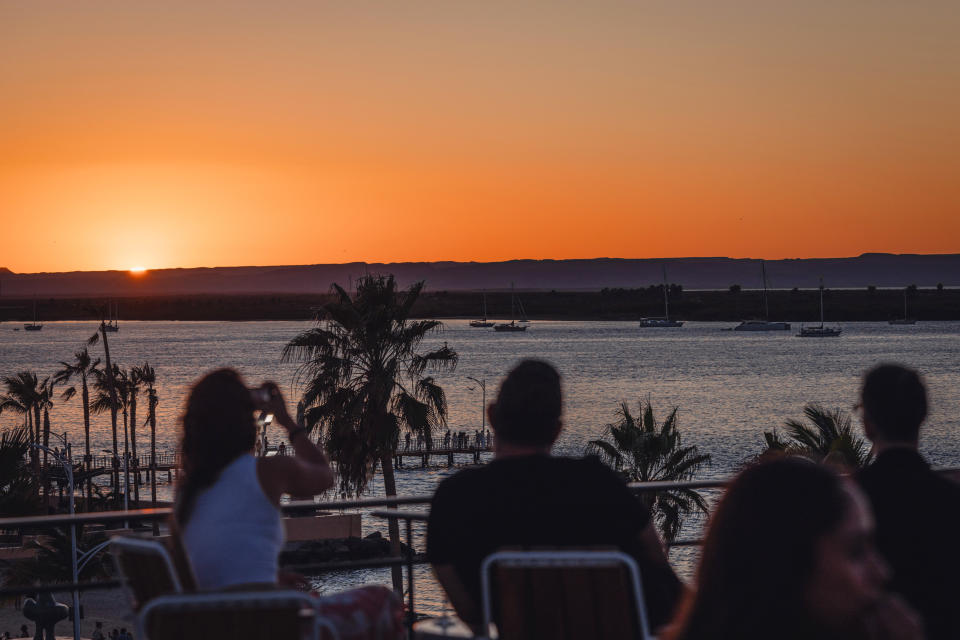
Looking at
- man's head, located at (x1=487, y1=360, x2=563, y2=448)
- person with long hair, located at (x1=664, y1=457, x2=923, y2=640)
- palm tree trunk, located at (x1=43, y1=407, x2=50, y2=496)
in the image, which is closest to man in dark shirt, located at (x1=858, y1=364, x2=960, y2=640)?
man's head, located at (x1=487, y1=360, x2=563, y2=448)

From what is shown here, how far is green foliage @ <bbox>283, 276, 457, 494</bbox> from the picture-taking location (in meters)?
27.8

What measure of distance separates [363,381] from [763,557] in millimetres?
26978

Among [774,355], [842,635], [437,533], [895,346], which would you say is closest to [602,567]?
[437,533]

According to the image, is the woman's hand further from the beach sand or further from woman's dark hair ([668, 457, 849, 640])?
the beach sand

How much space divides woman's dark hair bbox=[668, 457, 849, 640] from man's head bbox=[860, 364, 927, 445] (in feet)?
6.10

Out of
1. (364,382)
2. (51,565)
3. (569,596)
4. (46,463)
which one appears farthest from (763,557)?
(46,463)

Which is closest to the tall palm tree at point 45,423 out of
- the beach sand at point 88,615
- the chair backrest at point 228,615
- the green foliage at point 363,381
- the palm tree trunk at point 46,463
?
the palm tree trunk at point 46,463

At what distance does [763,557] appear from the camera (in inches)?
71.6

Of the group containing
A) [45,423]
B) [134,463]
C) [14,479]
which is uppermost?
[14,479]

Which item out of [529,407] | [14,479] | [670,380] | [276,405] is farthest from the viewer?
[670,380]

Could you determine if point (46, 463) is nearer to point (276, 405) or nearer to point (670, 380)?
point (276, 405)

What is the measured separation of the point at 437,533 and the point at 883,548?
147cm

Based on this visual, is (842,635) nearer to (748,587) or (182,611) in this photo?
(748,587)

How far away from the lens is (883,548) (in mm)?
3162
